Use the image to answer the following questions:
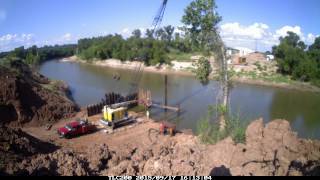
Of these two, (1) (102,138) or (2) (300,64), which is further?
(2) (300,64)

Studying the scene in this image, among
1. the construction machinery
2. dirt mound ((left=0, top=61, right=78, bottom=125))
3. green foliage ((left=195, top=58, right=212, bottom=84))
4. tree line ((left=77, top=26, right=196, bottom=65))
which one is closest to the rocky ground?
the construction machinery

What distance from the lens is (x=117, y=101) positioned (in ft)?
110

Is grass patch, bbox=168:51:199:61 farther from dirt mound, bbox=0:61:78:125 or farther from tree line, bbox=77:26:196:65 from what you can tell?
dirt mound, bbox=0:61:78:125

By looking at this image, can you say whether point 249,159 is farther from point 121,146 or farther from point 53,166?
point 121,146

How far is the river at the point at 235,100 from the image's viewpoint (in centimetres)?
3306

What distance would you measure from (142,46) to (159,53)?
13994 mm

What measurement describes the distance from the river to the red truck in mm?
9333

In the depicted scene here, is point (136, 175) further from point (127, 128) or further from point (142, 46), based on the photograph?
point (142, 46)

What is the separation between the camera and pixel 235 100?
4338 cm

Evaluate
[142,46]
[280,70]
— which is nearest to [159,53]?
[142,46]

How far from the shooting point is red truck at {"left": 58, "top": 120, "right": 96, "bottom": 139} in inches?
915

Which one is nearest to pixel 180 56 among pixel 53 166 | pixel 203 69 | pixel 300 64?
pixel 300 64

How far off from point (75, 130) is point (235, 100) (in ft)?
86.3

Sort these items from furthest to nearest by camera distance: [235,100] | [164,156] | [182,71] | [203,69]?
[182,71] < [235,100] < [203,69] < [164,156]
